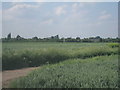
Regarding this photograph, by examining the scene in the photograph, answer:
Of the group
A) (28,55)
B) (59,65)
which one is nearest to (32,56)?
(28,55)

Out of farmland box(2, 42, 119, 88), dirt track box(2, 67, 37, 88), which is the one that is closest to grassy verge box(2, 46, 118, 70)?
farmland box(2, 42, 119, 88)

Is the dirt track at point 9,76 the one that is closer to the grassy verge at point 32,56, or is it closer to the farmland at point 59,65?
the farmland at point 59,65

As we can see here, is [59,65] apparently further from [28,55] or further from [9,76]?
[28,55]

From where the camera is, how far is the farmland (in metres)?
4.37

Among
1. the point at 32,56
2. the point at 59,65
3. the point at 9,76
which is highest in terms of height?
the point at 32,56

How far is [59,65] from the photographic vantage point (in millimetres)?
6957

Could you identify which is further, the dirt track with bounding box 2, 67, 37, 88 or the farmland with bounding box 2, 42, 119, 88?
the dirt track with bounding box 2, 67, 37, 88

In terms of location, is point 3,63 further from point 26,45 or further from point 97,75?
point 97,75

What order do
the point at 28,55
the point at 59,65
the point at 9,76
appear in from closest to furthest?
the point at 9,76 → the point at 59,65 → the point at 28,55

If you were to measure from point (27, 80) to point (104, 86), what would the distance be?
1671 millimetres

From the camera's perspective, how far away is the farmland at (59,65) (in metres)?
4.37

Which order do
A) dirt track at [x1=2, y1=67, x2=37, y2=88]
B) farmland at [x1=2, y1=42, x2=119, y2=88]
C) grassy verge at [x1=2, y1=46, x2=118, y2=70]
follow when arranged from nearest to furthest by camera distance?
farmland at [x1=2, y1=42, x2=119, y2=88] < dirt track at [x1=2, y1=67, x2=37, y2=88] < grassy verge at [x1=2, y1=46, x2=118, y2=70]

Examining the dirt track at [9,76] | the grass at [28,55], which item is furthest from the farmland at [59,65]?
the dirt track at [9,76]

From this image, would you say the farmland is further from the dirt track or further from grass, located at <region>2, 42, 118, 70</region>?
the dirt track
